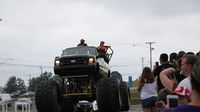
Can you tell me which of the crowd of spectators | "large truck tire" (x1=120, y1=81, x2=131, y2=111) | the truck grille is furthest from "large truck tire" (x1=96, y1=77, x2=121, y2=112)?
the crowd of spectators

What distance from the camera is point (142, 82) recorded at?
1130 cm

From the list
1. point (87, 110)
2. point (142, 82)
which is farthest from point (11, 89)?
point (142, 82)

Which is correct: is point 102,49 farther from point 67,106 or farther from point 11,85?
point 11,85

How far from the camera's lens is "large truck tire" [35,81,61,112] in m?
16.0

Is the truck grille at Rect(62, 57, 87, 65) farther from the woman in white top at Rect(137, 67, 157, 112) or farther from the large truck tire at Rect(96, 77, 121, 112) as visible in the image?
the woman in white top at Rect(137, 67, 157, 112)

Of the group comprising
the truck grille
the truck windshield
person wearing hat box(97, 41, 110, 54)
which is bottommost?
the truck grille

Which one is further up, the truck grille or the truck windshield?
the truck windshield

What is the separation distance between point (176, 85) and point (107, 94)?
9.34 m

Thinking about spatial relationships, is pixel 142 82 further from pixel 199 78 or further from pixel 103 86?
pixel 199 78

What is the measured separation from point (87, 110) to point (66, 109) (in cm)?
374

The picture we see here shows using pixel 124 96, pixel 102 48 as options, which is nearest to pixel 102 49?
pixel 102 48

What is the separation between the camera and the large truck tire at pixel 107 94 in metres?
15.9

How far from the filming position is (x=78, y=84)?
17.4 metres

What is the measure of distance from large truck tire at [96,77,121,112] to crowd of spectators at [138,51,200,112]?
4544 millimetres
